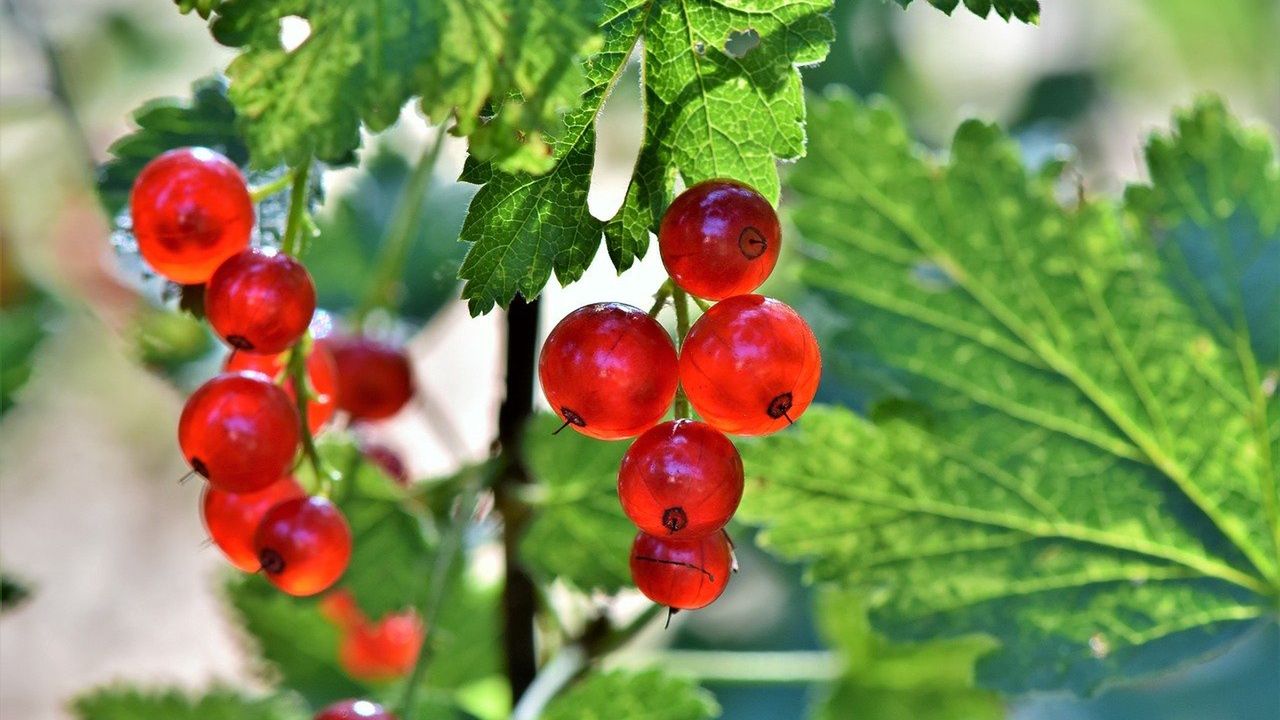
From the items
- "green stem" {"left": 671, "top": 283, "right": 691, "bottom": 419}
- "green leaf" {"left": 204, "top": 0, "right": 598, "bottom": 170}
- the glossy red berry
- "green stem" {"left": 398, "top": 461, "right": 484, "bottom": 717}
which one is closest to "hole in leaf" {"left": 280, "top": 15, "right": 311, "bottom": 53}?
"green leaf" {"left": 204, "top": 0, "right": 598, "bottom": 170}

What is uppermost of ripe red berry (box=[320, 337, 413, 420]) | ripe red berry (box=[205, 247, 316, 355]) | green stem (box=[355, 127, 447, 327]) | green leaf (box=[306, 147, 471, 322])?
green leaf (box=[306, 147, 471, 322])

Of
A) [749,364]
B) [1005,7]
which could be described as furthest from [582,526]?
[1005,7]

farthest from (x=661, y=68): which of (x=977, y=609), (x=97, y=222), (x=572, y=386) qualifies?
(x=97, y=222)

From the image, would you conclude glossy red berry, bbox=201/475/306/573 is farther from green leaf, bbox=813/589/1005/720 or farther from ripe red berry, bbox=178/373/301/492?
green leaf, bbox=813/589/1005/720

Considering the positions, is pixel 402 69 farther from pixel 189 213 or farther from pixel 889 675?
pixel 889 675

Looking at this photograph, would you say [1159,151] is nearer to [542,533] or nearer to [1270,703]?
[542,533]
